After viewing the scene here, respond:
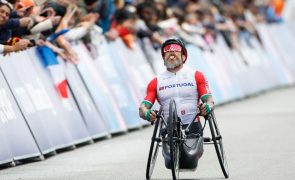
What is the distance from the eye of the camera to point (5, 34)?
53.2 feet

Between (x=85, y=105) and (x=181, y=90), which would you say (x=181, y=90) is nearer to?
(x=181, y=90)

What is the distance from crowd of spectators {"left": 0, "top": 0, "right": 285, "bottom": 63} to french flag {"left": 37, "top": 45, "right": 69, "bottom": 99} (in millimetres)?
113

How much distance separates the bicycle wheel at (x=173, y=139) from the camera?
11.3 m

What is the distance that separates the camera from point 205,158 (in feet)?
48.2

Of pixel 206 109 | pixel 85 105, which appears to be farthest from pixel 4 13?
pixel 206 109

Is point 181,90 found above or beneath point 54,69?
beneath

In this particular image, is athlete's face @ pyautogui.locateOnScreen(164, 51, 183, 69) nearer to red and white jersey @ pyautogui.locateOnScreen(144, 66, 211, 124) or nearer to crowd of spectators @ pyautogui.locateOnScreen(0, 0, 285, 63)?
red and white jersey @ pyautogui.locateOnScreen(144, 66, 211, 124)

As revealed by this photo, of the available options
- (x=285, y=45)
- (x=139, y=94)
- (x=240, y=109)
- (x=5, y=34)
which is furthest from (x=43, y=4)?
(x=285, y=45)

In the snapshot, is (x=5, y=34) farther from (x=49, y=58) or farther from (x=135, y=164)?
(x=135, y=164)

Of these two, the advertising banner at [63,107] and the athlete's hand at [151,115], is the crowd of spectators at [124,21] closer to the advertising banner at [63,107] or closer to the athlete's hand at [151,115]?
the advertising banner at [63,107]

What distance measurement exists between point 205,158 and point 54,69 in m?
4.08

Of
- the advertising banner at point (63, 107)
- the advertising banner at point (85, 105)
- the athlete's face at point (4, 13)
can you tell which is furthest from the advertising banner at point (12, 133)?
the advertising banner at point (85, 105)

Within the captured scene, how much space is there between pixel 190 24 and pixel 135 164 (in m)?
13.6

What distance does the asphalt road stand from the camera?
41.8 feet
